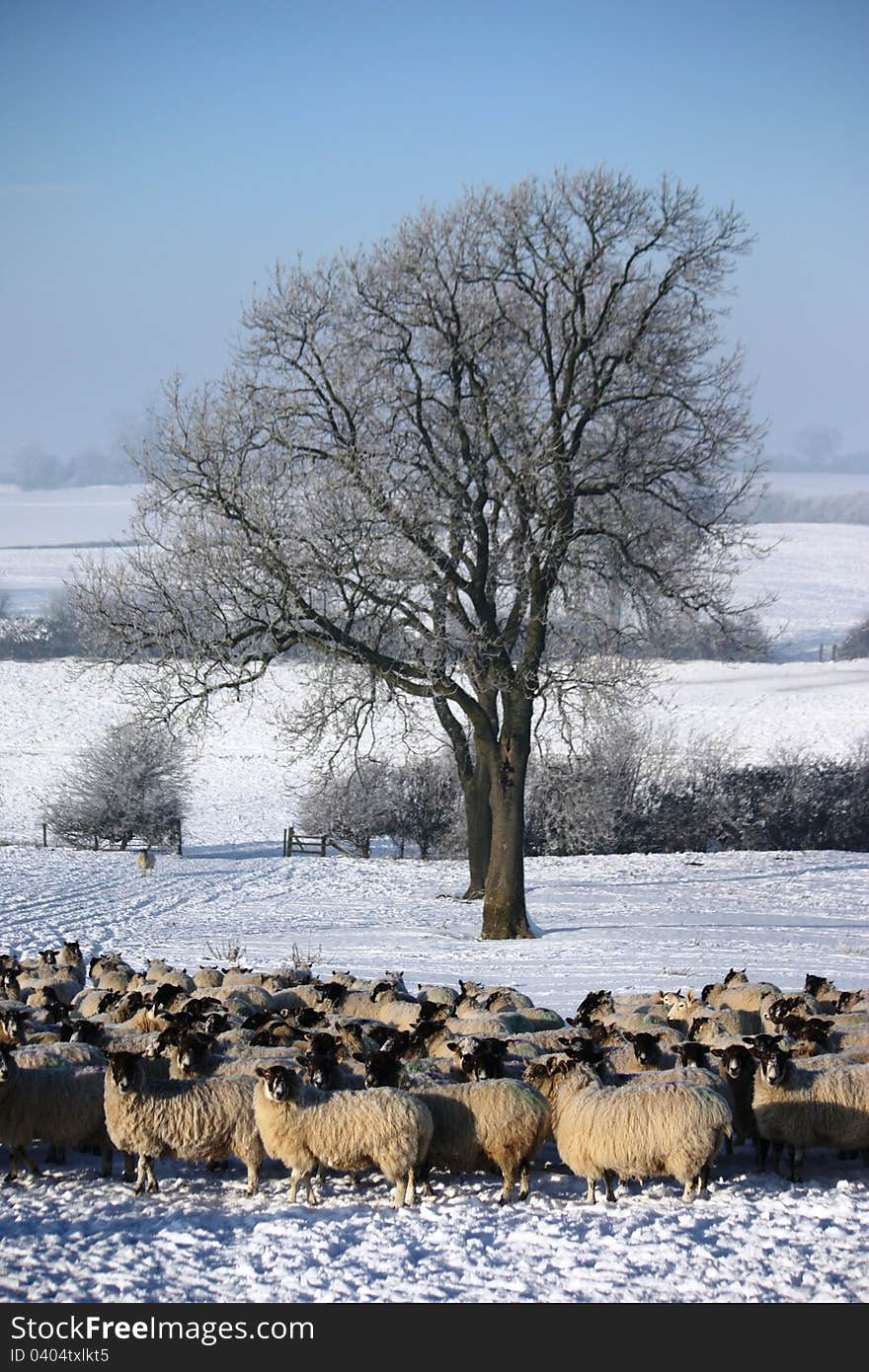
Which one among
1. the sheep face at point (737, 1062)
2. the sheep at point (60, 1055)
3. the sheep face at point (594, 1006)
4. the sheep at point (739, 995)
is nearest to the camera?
the sheep face at point (737, 1062)

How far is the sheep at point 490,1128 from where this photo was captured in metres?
8.66

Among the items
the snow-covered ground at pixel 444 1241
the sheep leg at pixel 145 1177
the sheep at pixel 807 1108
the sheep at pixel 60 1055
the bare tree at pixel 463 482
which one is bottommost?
the snow-covered ground at pixel 444 1241

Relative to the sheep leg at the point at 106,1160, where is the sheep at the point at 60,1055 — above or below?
above

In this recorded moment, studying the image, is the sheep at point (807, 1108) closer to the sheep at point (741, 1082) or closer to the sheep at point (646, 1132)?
the sheep at point (741, 1082)

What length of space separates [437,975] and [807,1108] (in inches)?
373

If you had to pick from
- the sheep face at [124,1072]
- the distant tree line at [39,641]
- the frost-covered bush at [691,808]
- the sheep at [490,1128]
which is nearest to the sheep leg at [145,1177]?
the sheep face at [124,1072]

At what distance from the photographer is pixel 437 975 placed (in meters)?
18.2

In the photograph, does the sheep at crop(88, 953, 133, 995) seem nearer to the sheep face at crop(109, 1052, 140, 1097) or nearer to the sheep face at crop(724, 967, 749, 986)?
the sheep face at crop(109, 1052, 140, 1097)

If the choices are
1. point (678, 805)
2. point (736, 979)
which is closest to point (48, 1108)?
point (736, 979)

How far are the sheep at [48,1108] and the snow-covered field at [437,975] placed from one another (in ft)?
0.83

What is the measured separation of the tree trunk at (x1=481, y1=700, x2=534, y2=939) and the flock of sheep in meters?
11.7

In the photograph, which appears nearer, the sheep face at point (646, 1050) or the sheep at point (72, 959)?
the sheep face at point (646, 1050)
